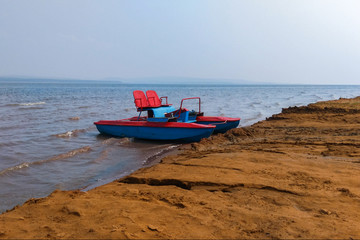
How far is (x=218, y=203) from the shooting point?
4344mm

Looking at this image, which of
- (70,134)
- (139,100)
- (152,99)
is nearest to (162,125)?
(139,100)

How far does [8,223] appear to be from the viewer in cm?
384

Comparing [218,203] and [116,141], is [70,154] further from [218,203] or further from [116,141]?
[218,203]

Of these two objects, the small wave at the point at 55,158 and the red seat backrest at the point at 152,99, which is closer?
the small wave at the point at 55,158

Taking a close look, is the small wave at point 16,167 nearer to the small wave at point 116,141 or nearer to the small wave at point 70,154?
the small wave at point 70,154

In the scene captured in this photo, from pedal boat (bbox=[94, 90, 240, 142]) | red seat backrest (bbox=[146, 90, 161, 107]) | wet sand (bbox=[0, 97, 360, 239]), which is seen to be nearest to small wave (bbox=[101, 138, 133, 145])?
pedal boat (bbox=[94, 90, 240, 142])

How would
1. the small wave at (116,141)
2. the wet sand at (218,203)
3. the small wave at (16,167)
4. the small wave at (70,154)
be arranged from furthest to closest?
the small wave at (116,141), the small wave at (70,154), the small wave at (16,167), the wet sand at (218,203)

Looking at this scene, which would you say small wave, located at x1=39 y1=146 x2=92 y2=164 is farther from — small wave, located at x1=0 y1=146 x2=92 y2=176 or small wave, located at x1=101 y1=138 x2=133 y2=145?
small wave, located at x1=101 y1=138 x2=133 y2=145

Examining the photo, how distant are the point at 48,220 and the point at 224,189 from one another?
243cm

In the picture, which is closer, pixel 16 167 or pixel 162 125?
pixel 16 167

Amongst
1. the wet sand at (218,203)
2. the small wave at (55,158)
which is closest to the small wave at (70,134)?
the small wave at (55,158)

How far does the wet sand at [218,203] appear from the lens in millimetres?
3523

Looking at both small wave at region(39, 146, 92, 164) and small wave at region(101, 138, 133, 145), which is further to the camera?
small wave at region(101, 138, 133, 145)

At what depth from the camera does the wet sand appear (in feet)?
11.6
